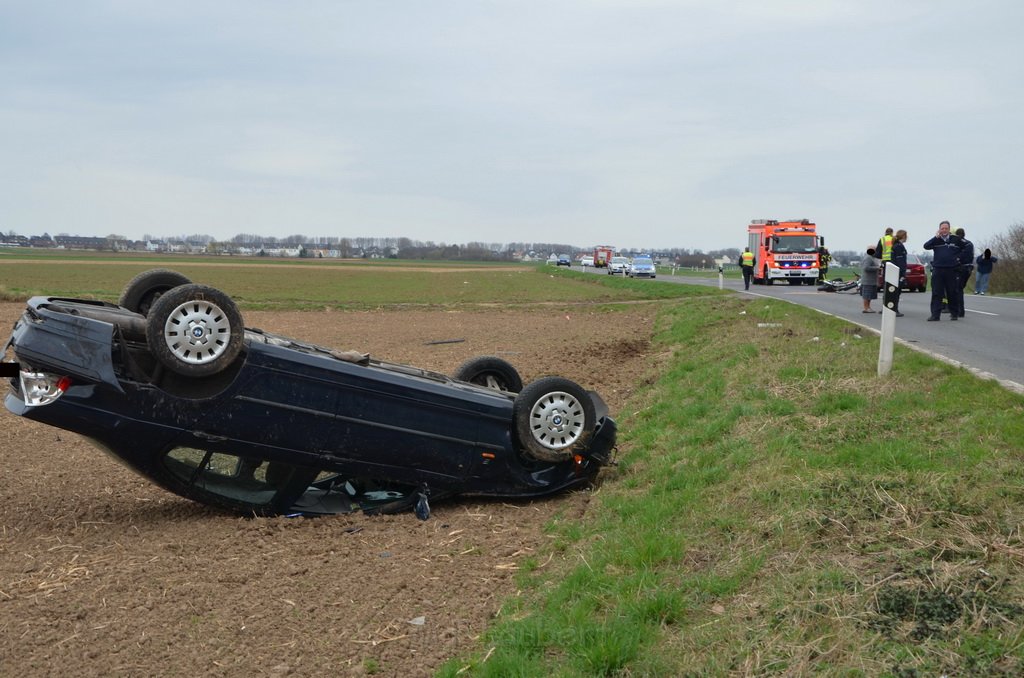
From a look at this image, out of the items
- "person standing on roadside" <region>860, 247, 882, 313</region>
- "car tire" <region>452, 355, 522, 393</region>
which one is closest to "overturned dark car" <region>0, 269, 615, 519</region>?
"car tire" <region>452, 355, 522, 393</region>

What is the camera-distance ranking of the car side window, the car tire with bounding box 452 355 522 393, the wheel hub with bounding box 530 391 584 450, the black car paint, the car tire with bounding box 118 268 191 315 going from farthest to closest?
the car tire with bounding box 452 355 522 393 < the wheel hub with bounding box 530 391 584 450 < the car tire with bounding box 118 268 191 315 < the car side window < the black car paint

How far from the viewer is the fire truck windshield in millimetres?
39969

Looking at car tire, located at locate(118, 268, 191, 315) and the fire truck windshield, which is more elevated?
the fire truck windshield

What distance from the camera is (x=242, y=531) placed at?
6688 millimetres

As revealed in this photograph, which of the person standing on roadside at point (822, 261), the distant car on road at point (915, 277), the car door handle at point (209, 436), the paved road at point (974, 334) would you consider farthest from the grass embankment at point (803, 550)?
the person standing on roadside at point (822, 261)

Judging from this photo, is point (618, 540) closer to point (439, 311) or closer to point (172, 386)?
point (172, 386)

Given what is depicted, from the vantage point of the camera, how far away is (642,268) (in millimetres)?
61344

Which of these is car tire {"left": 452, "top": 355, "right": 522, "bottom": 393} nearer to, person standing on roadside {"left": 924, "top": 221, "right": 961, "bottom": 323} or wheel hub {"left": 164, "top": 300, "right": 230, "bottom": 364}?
wheel hub {"left": 164, "top": 300, "right": 230, "bottom": 364}

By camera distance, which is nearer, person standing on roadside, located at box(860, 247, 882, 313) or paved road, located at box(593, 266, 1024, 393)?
paved road, located at box(593, 266, 1024, 393)

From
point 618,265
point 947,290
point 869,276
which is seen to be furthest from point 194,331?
point 618,265

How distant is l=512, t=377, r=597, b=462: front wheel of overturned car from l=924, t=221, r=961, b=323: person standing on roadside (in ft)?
35.9

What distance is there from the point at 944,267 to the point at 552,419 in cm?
1163

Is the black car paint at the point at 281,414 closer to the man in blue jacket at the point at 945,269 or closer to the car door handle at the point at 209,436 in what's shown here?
the car door handle at the point at 209,436

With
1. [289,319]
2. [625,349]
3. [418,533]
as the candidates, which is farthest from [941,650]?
[289,319]
